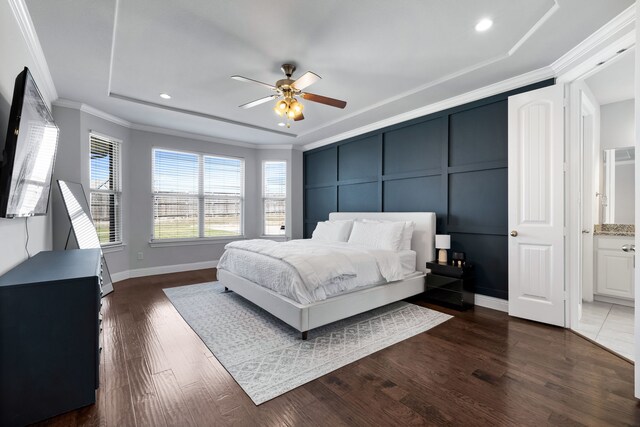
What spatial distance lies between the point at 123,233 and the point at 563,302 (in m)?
6.50

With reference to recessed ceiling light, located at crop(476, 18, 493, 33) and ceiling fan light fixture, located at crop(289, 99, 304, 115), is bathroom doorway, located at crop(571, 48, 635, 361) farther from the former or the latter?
ceiling fan light fixture, located at crop(289, 99, 304, 115)

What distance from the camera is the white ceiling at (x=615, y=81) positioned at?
2.98m

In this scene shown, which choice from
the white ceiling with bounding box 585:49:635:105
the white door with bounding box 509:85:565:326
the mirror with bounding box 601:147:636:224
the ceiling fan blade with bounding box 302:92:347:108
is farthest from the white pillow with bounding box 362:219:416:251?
the mirror with bounding box 601:147:636:224

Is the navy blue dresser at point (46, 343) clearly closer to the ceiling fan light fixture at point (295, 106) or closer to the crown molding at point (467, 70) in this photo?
the ceiling fan light fixture at point (295, 106)

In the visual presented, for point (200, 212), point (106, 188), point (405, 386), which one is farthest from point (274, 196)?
point (405, 386)

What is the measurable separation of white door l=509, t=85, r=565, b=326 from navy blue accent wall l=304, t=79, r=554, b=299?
21cm

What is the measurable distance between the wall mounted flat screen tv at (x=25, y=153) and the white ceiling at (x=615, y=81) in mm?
4728

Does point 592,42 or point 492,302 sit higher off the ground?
point 592,42

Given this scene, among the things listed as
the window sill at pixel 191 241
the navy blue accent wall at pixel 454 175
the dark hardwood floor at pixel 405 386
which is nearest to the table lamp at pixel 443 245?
the navy blue accent wall at pixel 454 175

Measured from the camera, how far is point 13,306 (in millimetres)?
1578

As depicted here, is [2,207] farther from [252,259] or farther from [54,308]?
[252,259]

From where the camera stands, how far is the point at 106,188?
4766mm

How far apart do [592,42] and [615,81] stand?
4.56 feet

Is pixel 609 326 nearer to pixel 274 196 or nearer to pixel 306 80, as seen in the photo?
pixel 306 80
